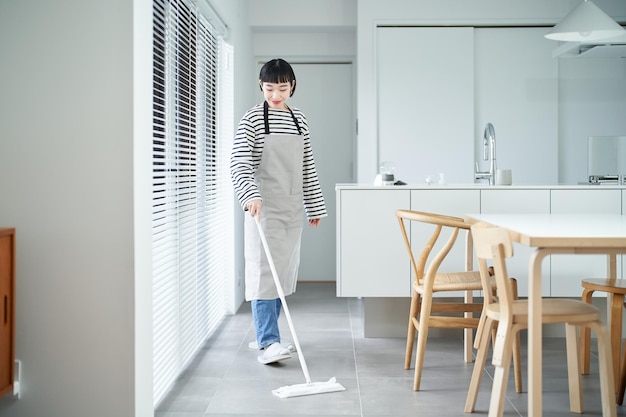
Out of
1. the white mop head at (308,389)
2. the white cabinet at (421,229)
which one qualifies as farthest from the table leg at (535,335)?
the white cabinet at (421,229)

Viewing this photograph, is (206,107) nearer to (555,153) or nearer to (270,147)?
(270,147)

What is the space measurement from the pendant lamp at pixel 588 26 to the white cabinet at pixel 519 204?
42.6 inches

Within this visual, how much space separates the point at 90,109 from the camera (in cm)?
210

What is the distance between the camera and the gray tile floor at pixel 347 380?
258cm

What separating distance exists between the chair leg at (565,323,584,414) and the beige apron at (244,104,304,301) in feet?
4.44

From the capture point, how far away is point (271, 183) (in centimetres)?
325

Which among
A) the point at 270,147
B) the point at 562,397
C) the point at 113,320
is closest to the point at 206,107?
the point at 270,147

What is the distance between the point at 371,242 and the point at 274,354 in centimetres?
78

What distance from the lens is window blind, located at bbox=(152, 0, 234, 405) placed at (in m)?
2.79

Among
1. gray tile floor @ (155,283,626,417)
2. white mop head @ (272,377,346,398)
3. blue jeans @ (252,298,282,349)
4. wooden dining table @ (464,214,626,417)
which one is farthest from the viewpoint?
blue jeans @ (252,298,282,349)

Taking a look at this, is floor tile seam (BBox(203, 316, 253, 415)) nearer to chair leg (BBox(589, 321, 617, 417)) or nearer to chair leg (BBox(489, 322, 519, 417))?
chair leg (BBox(489, 322, 519, 417))

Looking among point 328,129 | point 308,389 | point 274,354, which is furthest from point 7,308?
point 328,129

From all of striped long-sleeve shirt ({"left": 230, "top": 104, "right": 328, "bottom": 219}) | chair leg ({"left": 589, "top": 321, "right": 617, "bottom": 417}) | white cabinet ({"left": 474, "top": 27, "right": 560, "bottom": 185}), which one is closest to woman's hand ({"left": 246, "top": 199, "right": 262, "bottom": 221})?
striped long-sleeve shirt ({"left": 230, "top": 104, "right": 328, "bottom": 219})

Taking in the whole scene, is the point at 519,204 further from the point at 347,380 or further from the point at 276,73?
the point at 276,73
